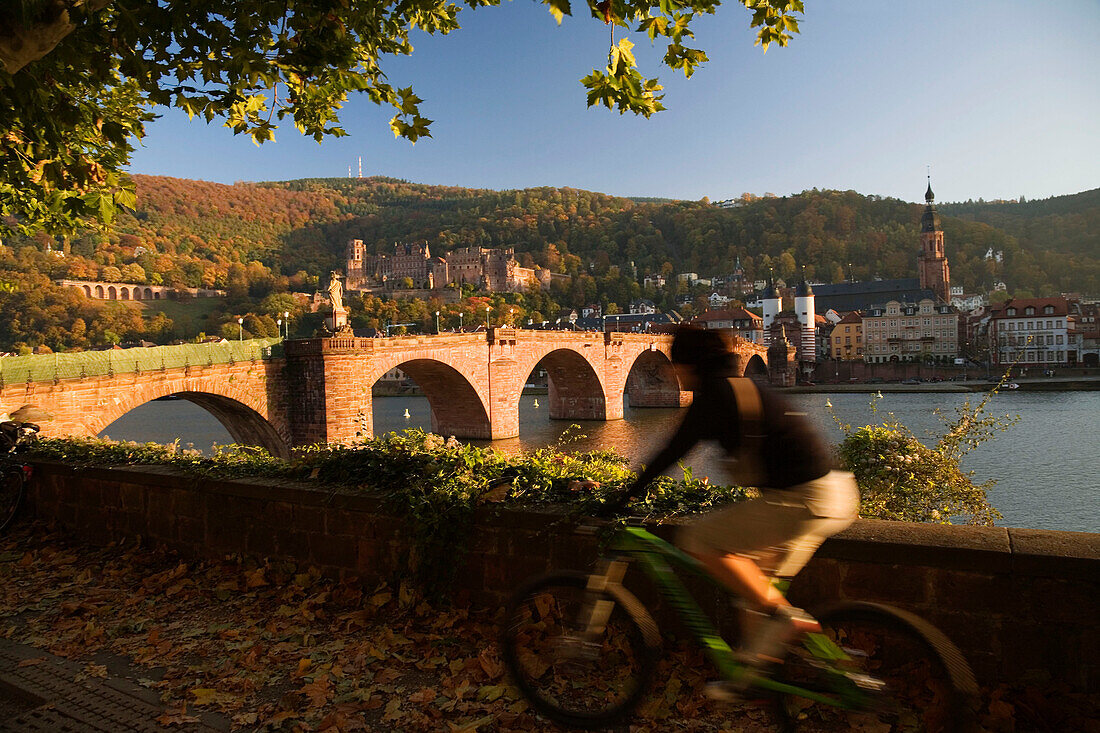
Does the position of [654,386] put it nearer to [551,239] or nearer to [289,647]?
[289,647]

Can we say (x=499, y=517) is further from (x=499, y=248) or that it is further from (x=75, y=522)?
(x=499, y=248)

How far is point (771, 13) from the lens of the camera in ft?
14.1

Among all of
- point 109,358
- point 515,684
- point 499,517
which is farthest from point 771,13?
point 109,358

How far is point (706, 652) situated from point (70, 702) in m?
2.48

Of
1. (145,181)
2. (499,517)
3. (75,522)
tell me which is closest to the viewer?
(499,517)

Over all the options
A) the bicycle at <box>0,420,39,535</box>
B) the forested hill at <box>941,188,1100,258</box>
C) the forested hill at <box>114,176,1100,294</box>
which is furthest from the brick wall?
the forested hill at <box>941,188,1100,258</box>

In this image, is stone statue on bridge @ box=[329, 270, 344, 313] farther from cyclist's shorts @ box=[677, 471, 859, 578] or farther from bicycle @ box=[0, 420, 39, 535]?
cyclist's shorts @ box=[677, 471, 859, 578]

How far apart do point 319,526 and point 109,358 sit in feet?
54.7

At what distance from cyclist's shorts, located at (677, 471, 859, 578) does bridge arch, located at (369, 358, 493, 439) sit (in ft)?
86.6

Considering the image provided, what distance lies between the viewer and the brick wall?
2.46 m

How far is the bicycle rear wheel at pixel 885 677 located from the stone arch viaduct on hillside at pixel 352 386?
6.79ft

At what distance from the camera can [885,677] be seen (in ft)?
8.52

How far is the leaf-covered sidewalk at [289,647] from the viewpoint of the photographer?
2.63 meters

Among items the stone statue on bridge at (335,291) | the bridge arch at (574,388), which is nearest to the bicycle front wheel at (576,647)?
the stone statue on bridge at (335,291)
